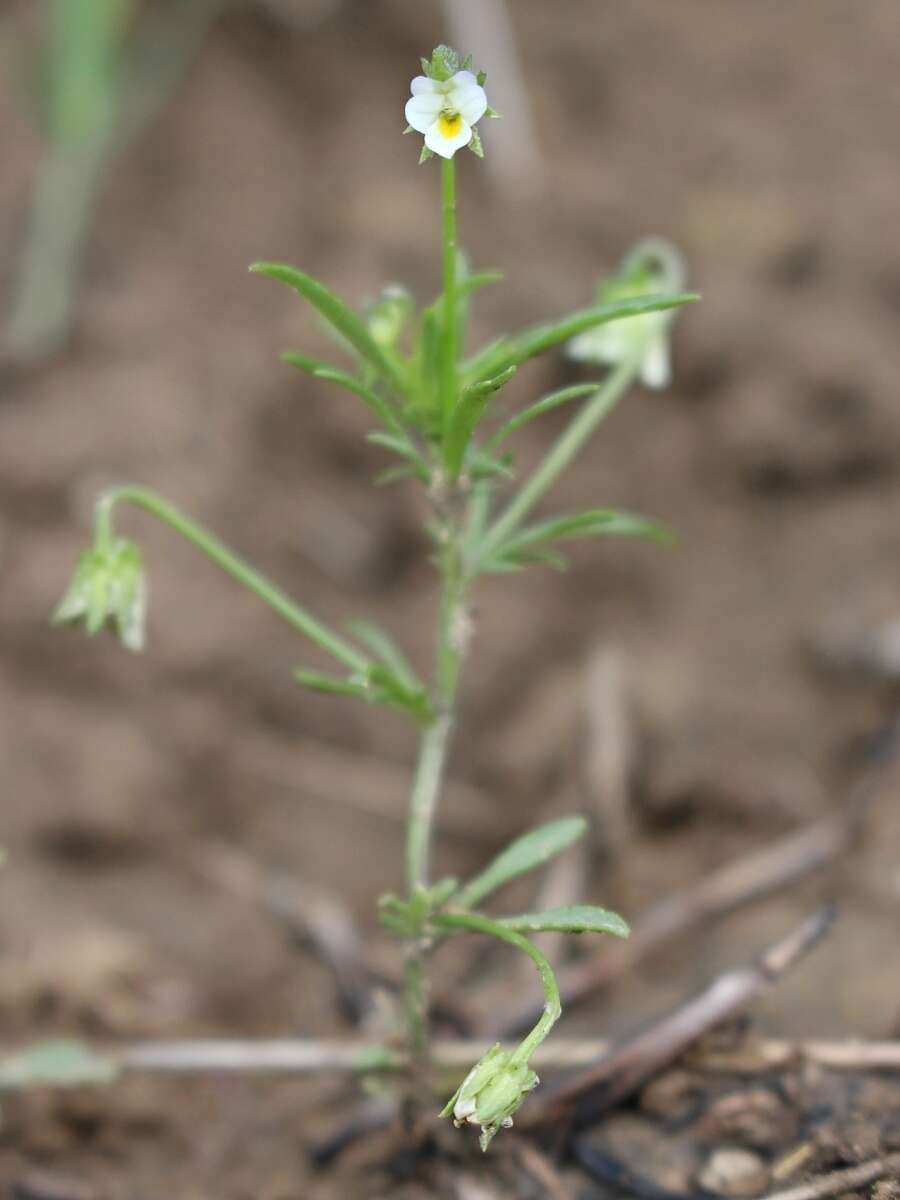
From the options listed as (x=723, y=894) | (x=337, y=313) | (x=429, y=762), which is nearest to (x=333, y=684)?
(x=429, y=762)

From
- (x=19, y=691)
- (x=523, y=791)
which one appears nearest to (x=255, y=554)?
(x=19, y=691)

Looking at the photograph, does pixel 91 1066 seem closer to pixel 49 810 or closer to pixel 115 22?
pixel 49 810

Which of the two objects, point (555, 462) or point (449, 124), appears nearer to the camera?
point (449, 124)

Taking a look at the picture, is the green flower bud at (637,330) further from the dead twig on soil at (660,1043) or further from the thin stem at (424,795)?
the dead twig on soil at (660,1043)

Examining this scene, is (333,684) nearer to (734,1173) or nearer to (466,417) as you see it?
(466,417)

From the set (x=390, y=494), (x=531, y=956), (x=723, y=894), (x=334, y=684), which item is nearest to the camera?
(x=531, y=956)

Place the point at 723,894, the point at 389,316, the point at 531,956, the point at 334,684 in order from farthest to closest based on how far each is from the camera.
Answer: the point at 723,894, the point at 389,316, the point at 334,684, the point at 531,956
